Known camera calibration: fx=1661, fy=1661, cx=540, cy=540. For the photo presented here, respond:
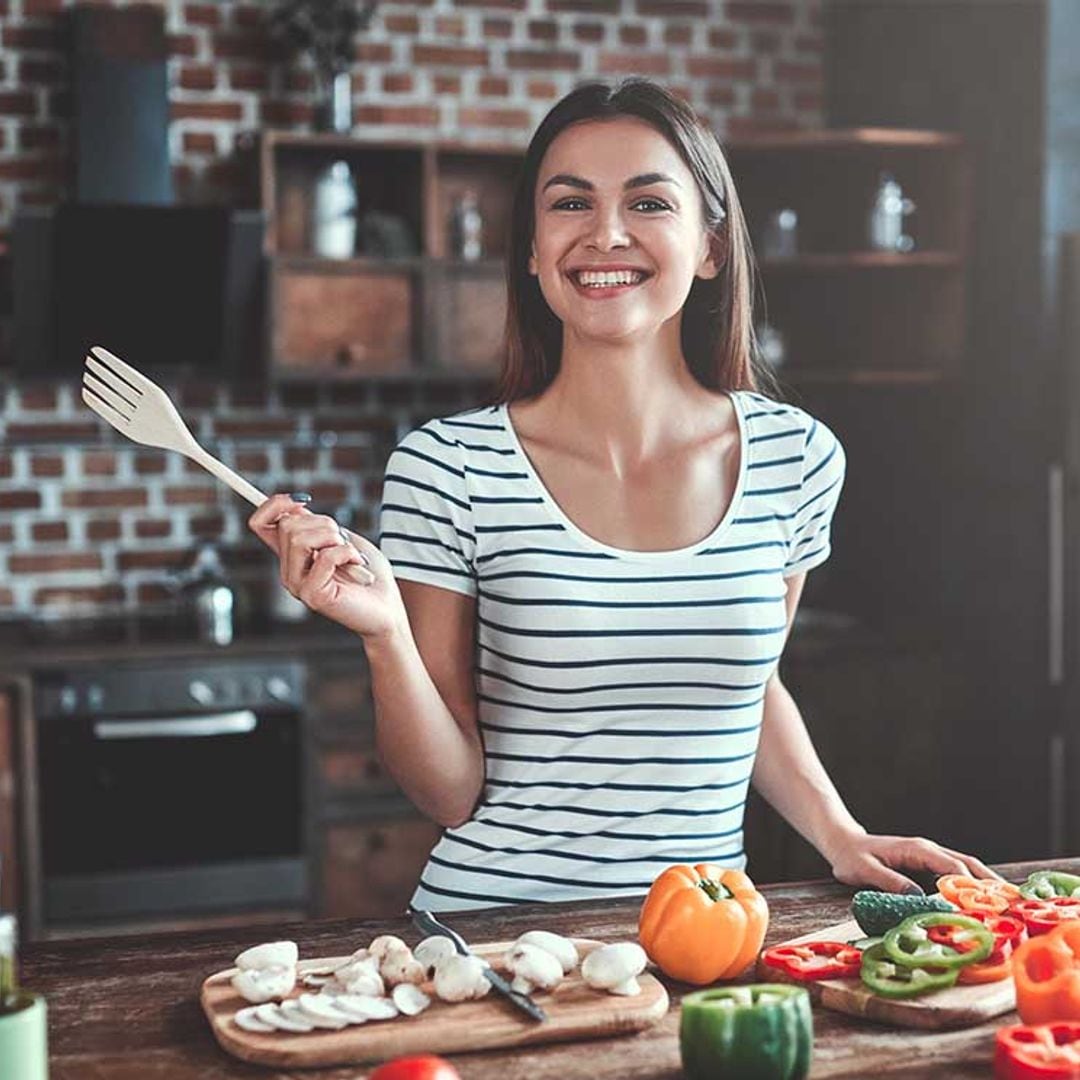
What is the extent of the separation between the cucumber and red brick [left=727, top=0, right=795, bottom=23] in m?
3.63

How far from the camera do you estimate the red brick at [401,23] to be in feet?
14.3

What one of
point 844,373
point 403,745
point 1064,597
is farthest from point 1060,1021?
point 844,373

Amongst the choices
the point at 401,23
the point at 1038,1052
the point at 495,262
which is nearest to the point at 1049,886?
the point at 1038,1052

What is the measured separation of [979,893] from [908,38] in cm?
327

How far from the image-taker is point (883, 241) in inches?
163

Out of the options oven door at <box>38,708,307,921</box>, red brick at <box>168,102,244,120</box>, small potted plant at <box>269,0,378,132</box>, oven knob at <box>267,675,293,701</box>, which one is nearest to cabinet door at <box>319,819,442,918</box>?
oven door at <box>38,708,307,921</box>

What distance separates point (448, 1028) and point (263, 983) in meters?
0.16

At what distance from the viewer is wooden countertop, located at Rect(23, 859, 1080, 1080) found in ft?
4.07

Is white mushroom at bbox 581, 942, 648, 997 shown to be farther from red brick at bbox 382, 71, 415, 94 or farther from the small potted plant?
red brick at bbox 382, 71, 415, 94

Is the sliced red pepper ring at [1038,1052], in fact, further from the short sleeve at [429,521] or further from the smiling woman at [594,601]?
the short sleeve at [429,521]

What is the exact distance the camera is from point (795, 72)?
4695 millimetres

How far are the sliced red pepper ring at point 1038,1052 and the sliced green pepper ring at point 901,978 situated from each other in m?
0.09

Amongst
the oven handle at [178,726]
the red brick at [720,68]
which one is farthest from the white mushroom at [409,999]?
the red brick at [720,68]

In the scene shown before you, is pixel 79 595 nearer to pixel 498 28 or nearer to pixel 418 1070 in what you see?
pixel 498 28
